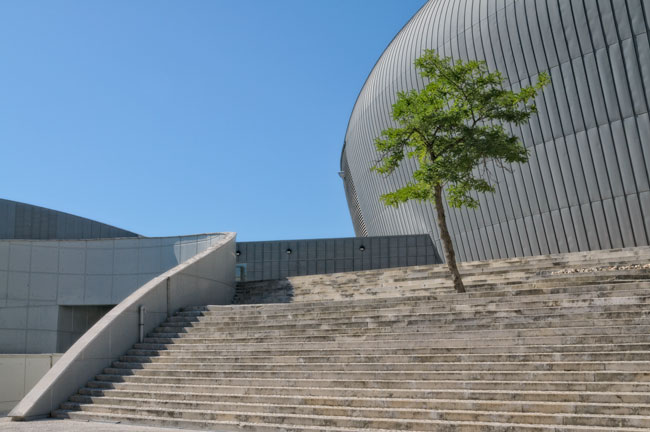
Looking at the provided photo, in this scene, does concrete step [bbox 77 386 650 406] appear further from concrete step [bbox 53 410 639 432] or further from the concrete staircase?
concrete step [bbox 53 410 639 432]

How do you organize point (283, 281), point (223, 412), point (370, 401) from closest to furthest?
point (370, 401) < point (223, 412) < point (283, 281)

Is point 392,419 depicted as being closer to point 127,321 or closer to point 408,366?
point 408,366

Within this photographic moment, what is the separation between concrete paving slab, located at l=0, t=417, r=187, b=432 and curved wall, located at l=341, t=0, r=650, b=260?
40.4 ft

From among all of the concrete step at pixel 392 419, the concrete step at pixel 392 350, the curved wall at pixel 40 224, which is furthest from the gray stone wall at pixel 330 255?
the concrete step at pixel 392 419

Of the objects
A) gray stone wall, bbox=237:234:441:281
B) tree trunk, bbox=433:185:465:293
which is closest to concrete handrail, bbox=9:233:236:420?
tree trunk, bbox=433:185:465:293

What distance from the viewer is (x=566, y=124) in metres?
21.0

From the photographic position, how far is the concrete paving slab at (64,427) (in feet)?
33.9

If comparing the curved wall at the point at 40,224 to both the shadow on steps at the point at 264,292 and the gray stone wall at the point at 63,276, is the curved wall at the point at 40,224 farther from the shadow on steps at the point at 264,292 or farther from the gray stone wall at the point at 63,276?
the shadow on steps at the point at 264,292

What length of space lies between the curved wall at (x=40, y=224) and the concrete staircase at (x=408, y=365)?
15322 millimetres

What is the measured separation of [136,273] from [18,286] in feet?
12.0

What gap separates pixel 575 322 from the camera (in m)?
10.8

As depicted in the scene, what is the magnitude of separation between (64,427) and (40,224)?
19.7 m

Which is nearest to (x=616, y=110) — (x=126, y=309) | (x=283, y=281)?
(x=283, y=281)

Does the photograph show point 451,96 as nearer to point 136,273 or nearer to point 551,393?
point 551,393
